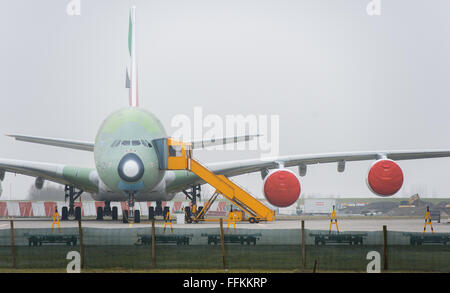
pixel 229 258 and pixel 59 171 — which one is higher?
pixel 59 171

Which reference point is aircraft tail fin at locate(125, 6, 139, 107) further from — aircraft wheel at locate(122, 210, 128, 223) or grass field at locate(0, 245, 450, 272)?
grass field at locate(0, 245, 450, 272)

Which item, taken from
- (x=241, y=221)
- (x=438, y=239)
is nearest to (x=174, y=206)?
(x=241, y=221)

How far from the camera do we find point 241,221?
34.5m

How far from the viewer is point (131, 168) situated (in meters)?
27.6

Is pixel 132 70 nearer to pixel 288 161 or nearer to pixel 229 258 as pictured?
pixel 288 161

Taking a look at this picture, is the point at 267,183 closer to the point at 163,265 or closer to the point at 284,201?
the point at 284,201

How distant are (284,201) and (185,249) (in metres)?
13.2

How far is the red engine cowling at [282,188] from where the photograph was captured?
30.4 meters

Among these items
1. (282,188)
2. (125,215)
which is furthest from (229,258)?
(282,188)

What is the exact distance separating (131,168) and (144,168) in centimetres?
76

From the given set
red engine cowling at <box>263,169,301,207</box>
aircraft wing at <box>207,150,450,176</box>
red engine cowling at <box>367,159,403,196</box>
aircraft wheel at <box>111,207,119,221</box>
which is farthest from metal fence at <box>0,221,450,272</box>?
aircraft wheel at <box>111,207,119,221</box>

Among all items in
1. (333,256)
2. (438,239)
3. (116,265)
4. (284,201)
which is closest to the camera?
(116,265)

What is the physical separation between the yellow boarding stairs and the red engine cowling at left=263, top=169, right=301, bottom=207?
1.13 m

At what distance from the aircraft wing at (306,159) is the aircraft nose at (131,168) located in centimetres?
605
